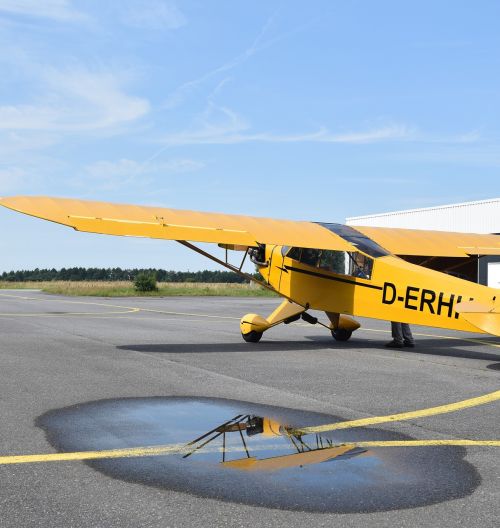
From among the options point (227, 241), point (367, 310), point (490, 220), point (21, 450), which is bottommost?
point (21, 450)

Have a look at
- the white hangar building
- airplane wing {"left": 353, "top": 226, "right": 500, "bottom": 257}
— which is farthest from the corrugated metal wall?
airplane wing {"left": 353, "top": 226, "right": 500, "bottom": 257}

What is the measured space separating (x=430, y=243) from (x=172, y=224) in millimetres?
7738

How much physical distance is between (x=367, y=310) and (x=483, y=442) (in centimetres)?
713

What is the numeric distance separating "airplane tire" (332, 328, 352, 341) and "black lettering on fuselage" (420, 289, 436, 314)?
12.4ft

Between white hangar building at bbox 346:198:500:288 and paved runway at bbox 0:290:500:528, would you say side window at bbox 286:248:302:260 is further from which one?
white hangar building at bbox 346:198:500:288

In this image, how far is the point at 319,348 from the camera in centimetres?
1384

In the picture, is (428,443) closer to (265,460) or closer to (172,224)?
(265,460)

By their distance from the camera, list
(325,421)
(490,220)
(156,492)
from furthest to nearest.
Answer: (490,220) < (325,421) < (156,492)

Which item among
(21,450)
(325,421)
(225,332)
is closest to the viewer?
(21,450)

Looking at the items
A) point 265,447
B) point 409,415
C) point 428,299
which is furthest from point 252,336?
point 265,447

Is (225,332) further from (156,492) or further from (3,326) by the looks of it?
(156,492)

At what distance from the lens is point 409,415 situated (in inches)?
274

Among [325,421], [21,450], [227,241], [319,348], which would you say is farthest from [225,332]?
[21,450]

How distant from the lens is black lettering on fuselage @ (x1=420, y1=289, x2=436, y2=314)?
11.6 meters
